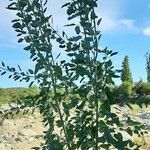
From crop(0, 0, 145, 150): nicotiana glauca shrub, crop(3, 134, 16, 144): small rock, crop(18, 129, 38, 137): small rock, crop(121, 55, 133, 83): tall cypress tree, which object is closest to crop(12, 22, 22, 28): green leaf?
crop(0, 0, 145, 150): nicotiana glauca shrub

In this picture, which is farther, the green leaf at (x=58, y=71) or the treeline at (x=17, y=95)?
the treeline at (x=17, y=95)

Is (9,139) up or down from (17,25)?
down

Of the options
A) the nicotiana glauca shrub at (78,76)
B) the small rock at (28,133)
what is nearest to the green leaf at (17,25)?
the nicotiana glauca shrub at (78,76)

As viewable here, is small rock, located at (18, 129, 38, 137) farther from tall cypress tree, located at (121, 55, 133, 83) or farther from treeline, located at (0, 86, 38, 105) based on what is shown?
tall cypress tree, located at (121, 55, 133, 83)

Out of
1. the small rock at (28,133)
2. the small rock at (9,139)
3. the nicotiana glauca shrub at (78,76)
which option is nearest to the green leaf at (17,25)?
the nicotiana glauca shrub at (78,76)

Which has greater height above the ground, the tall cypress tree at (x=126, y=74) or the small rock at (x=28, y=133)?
the tall cypress tree at (x=126, y=74)

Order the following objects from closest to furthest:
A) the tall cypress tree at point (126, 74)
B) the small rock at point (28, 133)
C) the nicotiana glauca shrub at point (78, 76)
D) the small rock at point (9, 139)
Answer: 1. the nicotiana glauca shrub at point (78, 76)
2. the small rock at point (9, 139)
3. the small rock at point (28, 133)
4. the tall cypress tree at point (126, 74)

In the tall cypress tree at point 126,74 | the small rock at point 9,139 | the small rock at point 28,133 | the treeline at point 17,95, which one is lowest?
the small rock at point 9,139

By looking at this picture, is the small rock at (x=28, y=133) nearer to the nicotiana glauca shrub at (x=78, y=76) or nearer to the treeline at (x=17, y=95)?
the treeline at (x=17, y=95)

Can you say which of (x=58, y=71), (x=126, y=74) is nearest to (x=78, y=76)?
(x=58, y=71)

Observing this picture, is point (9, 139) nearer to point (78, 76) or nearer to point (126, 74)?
point (78, 76)

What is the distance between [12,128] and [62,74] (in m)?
11.7

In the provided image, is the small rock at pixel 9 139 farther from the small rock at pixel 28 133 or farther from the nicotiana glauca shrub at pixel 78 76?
the nicotiana glauca shrub at pixel 78 76

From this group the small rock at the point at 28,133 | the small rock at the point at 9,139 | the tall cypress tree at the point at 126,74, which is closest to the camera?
the small rock at the point at 9,139
